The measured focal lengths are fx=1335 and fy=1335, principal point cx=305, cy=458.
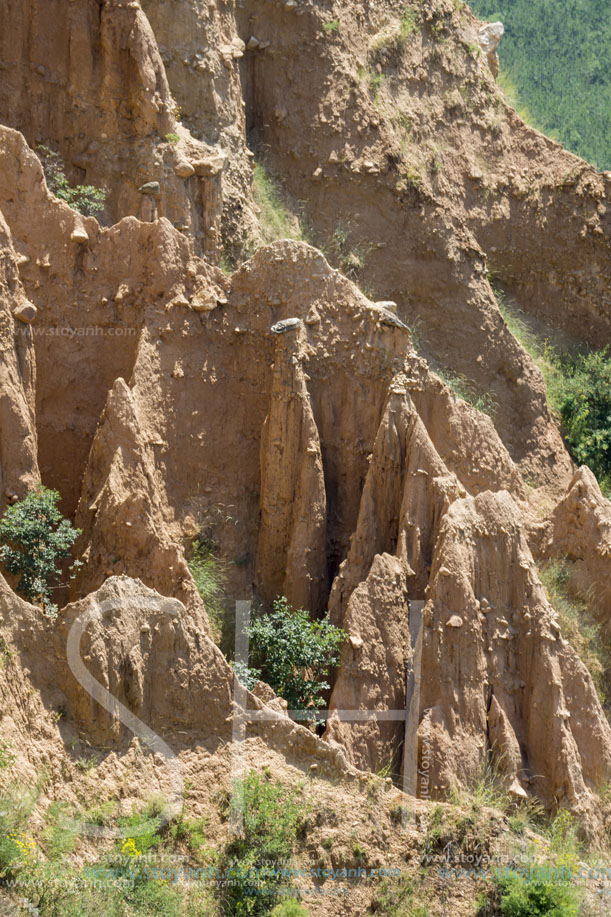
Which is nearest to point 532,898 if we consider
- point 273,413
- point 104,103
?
point 273,413

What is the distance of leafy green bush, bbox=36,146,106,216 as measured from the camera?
1872cm

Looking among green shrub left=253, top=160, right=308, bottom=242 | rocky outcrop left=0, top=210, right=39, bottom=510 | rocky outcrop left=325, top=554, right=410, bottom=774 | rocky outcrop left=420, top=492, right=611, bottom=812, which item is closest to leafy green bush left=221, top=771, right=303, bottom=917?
rocky outcrop left=325, top=554, right=410, bottom=774

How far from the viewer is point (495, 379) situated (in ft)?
71.4

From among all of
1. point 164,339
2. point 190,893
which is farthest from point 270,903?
point 164,339

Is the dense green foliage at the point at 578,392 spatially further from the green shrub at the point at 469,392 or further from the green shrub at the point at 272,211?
the green shrub at the point at 272,211

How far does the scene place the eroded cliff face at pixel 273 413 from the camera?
49.5 feet

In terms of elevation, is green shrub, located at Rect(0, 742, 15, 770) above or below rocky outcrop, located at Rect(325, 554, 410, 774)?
below

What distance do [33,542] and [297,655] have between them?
3.29 m

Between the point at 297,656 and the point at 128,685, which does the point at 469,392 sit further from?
the point at 128,685

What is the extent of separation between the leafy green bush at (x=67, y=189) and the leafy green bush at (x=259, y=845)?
8.99 metres

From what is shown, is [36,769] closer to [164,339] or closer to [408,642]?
[408,642]

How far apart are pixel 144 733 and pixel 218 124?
11001 mm

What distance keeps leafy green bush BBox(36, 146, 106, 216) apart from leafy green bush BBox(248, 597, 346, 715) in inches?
264

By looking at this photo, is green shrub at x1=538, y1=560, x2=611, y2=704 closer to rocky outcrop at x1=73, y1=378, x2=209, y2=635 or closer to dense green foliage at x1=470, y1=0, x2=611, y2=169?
rocky outcrop at x1=73, y1=378, x2=209, y2=635
